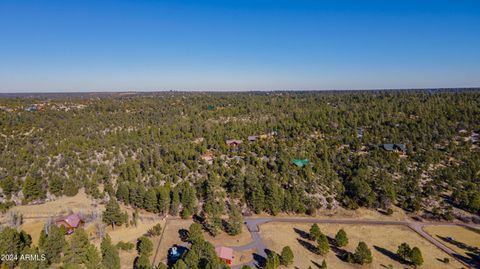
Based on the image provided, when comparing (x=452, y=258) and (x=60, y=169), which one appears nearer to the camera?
(x=452, y=258)

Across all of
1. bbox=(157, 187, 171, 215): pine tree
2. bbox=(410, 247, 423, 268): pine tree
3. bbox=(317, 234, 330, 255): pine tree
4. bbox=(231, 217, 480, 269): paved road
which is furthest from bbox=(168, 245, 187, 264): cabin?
bbox=(410, 247, 423, 268): pine tree

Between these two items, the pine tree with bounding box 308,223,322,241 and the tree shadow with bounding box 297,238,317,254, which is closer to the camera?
the tree shadow with bounding box 297,238,317,254

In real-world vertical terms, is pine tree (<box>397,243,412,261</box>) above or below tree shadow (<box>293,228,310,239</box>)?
above

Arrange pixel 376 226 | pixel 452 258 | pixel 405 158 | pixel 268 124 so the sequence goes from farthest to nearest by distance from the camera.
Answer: pixel 268 124
pixel 405 158
pixel 376 226
pixel 452 258

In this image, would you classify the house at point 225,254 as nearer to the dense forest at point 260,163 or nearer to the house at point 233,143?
the dense forest at point 260,163

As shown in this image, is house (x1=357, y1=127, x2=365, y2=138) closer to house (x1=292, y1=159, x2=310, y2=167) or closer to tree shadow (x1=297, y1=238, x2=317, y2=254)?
house (x1=292, y1=159, x2=310, y2=167)

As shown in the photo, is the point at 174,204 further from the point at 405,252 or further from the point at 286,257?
the point at 405,252

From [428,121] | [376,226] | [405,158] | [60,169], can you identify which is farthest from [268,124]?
[60,169]

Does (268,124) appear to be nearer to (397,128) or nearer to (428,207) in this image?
(397,128)
